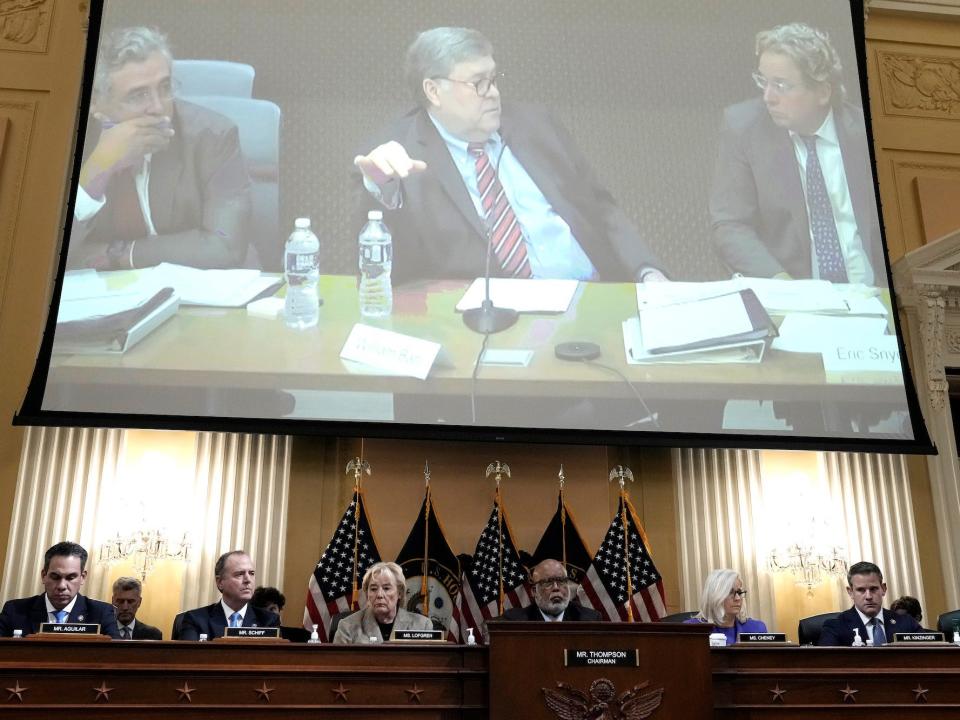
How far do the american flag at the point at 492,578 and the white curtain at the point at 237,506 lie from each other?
4.18 ft

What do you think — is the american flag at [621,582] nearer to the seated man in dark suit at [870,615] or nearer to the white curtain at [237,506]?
the seated man in dark suit at [870,615]

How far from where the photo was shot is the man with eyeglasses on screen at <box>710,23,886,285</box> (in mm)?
7273

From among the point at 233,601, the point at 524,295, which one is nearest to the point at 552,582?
the point at 233,601

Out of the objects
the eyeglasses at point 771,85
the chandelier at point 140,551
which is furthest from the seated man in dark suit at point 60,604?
the eyeglasses at point 771,85

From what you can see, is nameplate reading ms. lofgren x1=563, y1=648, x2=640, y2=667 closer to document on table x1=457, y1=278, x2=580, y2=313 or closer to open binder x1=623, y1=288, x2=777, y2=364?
open binder x1=623, y1=288, x2=777, y2=364

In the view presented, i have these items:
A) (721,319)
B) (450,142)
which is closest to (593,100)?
(450,142)

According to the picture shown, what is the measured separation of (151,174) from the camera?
689 centimetres

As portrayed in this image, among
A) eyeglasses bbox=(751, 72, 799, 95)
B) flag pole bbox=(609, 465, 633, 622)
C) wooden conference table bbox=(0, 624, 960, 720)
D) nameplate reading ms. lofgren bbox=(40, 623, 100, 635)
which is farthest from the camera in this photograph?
eyeglasses bbox=(751, 72, 799, 95)

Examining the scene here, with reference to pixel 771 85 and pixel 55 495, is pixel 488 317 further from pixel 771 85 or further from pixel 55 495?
pixel 55 495

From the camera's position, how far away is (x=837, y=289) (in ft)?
23.7

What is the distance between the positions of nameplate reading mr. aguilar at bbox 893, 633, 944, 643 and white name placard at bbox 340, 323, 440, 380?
309 cm

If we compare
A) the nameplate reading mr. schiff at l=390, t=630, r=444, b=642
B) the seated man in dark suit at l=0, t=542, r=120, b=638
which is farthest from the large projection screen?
the nameplate reading mr. schiff at l=390, t=630, r=444, b=642

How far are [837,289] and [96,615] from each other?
5.02 m

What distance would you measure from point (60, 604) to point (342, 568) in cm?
191
